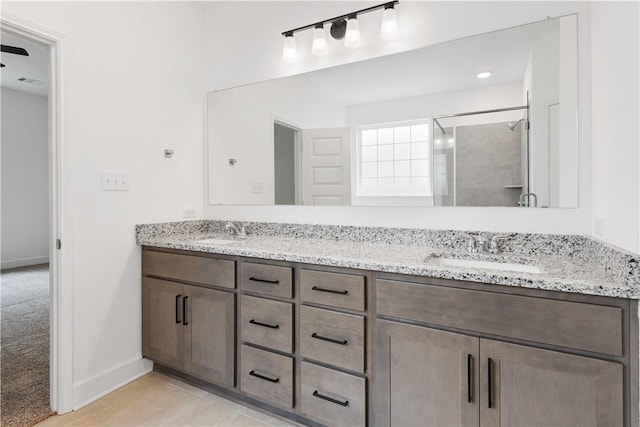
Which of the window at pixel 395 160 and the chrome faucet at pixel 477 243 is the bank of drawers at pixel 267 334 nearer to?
the window at pixel 395 160

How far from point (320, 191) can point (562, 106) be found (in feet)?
4.47

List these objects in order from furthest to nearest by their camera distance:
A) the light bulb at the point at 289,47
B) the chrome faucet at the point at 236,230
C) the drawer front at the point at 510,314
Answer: the chrome faucet at the point at 236,230 < the light bulb at the point at 289,47 < the drawer front at the point at 510,314

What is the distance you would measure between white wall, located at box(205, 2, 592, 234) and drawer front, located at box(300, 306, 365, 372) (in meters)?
0.73

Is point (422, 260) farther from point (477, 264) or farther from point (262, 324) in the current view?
point (262, 324)

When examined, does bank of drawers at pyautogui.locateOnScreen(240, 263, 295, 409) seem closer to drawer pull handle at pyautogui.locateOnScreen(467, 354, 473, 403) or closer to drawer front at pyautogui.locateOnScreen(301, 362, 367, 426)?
drawer front at pyautogui.locateOnScreen(301, 362, 367, 426)

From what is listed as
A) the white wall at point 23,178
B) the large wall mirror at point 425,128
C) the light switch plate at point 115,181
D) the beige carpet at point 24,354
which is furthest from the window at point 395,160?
the white wall at point 23,178

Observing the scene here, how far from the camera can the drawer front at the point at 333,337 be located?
4.74 feet

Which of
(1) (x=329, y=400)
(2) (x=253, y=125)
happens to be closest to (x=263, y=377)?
(1) (x=329, y=400)

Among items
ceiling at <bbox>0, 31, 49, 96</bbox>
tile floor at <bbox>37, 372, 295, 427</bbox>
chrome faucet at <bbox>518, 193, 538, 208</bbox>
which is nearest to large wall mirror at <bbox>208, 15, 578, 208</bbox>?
chrome faucet at <bbox>518, 193, 538, 208</bbox>

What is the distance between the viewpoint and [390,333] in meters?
1.38

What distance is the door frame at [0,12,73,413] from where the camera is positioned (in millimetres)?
1755

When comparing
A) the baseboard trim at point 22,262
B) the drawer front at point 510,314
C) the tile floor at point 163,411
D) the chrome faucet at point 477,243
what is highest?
the chrome faucet at point 477,243

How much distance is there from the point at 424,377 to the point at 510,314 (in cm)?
42

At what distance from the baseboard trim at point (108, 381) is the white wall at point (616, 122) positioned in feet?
8.51
